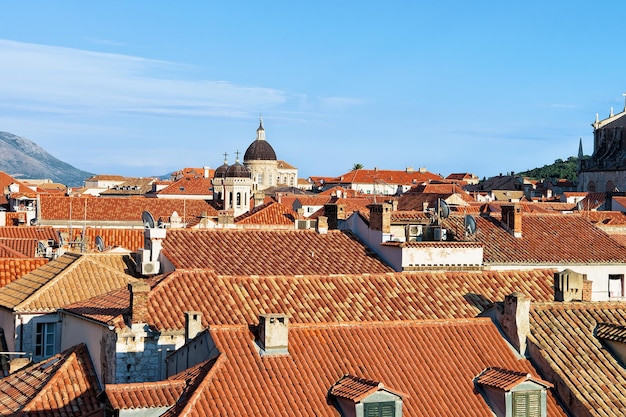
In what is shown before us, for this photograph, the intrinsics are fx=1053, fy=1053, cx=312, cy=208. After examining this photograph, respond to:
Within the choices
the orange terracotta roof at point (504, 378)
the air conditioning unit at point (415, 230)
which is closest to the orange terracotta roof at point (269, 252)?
the air conditioning unit at point (415, 230)

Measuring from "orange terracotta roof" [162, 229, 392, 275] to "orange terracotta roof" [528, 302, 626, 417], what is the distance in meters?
9.59

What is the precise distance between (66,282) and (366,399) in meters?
13.2

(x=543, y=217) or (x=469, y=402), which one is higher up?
(x=543, y=217)

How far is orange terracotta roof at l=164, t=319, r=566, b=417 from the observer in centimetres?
1645

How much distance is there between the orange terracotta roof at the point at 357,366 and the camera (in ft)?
54.0

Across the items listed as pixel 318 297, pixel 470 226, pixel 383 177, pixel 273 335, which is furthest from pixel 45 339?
pixel 383 177

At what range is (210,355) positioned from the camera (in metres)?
17.6

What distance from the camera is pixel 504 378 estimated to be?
1762cm

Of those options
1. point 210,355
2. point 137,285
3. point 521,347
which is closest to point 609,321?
point 521,347

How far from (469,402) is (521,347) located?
2194 mm

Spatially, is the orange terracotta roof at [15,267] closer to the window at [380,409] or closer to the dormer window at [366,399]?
the dormer window at [366,399]

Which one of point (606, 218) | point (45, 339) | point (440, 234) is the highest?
point (606, 218)

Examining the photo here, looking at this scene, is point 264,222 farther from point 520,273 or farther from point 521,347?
point 521,347

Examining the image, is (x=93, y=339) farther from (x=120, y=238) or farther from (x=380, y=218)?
(x=120, y=238)
